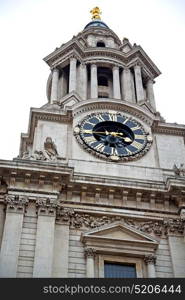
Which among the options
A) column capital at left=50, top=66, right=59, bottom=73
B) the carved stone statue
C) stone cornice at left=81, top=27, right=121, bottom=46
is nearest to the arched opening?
Result: stone cornice at left=81, top=27, right=121, bottom=46

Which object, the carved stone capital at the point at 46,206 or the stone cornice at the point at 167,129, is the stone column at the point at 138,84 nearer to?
the stone cornice at the point at 167,129

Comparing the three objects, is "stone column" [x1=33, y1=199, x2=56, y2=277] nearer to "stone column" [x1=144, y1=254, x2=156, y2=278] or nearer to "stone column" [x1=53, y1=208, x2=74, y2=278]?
"stone column" [x1=53, y1=208, x2=74, y2=278]

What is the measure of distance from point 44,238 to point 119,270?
3448 millimetres

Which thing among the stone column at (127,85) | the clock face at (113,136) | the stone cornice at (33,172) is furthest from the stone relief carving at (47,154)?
the stone column at (127,85)

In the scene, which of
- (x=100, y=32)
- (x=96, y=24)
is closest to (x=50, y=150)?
(x=100, y=32)

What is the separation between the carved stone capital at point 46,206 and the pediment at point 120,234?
1812mm

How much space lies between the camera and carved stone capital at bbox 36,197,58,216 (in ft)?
88.1

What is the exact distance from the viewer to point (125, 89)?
40.7m

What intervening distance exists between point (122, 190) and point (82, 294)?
8539 millimetres

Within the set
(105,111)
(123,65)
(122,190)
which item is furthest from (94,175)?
(123,65)

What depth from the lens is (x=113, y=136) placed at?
110ft

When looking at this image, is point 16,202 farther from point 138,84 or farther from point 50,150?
point 138,84

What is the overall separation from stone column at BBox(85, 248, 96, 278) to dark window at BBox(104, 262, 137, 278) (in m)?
0.75

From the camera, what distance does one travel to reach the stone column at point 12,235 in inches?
→ 950
